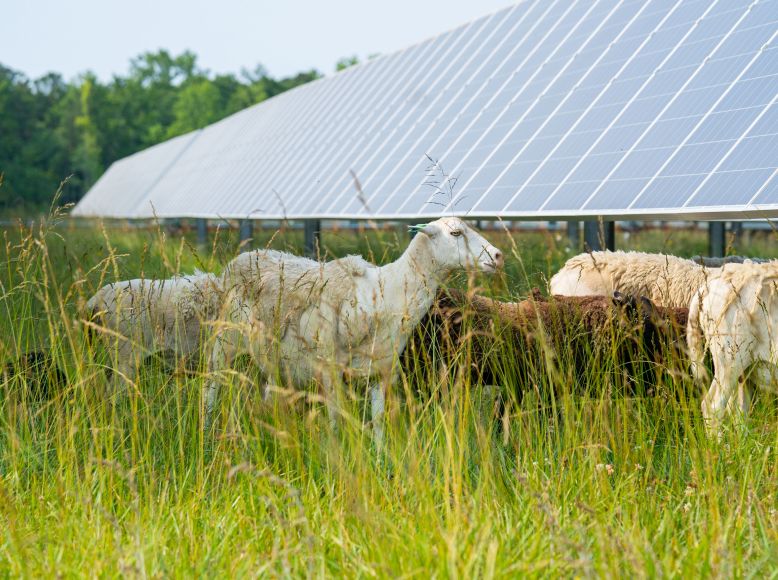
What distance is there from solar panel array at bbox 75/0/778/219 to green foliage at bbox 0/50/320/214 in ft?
195

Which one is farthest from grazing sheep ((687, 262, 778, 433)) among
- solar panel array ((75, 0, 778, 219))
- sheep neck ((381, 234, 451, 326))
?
sheep neck ((381, 234, 451, 326))

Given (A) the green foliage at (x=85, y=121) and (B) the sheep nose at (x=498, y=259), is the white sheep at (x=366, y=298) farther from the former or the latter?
(A) the green foliage at (x=85, y=121)

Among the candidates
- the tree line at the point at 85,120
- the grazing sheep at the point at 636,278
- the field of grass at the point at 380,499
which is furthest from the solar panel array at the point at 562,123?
the tree line at the point at 85,120

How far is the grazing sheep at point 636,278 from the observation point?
6.60 metres

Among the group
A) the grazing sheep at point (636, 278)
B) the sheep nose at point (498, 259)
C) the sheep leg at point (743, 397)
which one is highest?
the sheep nose at point (498, 259)

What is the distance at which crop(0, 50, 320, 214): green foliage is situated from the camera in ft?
247

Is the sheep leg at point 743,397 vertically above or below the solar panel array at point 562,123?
below

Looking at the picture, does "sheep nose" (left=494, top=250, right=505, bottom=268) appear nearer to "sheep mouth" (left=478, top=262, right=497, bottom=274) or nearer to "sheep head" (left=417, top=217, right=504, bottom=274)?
"sheep mouth" (left=478, top=262, right=497, bottom=274)

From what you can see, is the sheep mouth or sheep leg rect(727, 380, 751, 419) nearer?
the sheep mouth

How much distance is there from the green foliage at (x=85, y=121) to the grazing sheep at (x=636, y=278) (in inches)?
2641

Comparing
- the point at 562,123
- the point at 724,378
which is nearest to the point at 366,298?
the point at 724,378

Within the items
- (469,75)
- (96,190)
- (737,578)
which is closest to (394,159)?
(469,75)

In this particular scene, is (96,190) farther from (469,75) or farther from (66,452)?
(66,452)

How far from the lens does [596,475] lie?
398 cm
